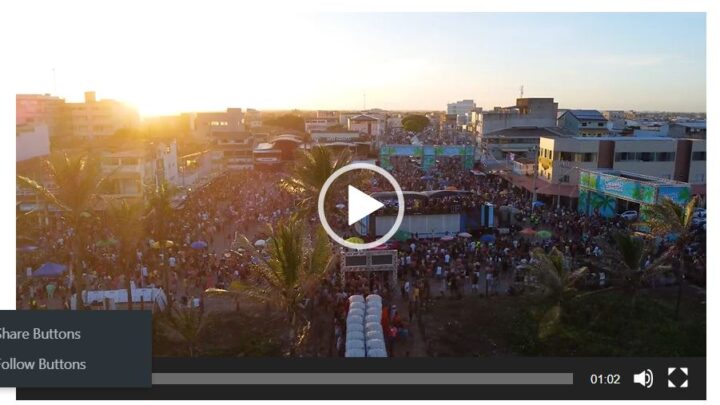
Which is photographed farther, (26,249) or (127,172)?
(127,172)

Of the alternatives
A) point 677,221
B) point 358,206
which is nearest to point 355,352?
point 677,221

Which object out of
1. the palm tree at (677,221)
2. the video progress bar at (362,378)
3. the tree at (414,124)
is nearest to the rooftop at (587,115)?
the tree at (414,124)

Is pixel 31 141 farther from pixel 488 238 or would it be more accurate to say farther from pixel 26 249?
pixel 488 238

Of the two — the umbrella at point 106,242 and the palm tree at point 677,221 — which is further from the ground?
the palm tree at point 677,221

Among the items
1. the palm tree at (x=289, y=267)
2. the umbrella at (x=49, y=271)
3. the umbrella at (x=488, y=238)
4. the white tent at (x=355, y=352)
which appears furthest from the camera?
the umbrella at (x=488, y=238)

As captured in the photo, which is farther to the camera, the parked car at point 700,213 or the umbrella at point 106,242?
the parked car at point 700,213

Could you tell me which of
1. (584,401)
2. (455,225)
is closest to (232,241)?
(455,225)

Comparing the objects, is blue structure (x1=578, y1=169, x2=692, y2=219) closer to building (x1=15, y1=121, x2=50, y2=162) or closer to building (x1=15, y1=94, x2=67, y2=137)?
building (x1=15, y1=121, x2=50, y2=162)

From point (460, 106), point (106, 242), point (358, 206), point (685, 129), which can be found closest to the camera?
point (106, 242)

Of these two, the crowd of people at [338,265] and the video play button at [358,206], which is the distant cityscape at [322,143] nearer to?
the video play button at [358,206]
